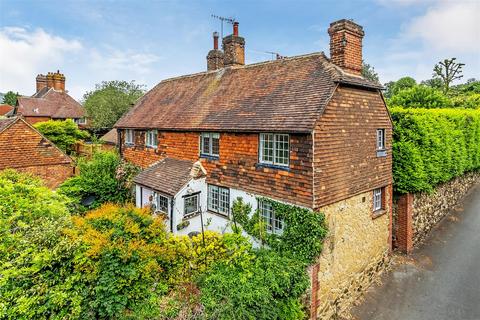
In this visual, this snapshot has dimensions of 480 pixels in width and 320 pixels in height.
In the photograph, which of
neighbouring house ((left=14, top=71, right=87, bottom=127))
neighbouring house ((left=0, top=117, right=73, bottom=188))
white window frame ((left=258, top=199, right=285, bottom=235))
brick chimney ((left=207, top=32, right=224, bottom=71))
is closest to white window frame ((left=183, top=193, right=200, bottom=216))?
white window frame ((left=258, top=199, right=285, bottom=235))

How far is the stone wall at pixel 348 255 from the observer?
10.8 m

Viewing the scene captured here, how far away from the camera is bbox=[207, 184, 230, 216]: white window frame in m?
13.4

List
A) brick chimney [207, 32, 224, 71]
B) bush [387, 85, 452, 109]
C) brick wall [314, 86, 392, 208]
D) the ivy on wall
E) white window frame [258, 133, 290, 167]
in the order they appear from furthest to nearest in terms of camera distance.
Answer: bush [387, 85, 452, 109] < brick chimney [207, 32, 224, 71] < white window frame [258, 133, 290, 167] < brick wall [314, 86, 392, 208] < the ivy on wall

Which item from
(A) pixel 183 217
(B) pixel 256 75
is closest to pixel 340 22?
(B) pixel 256 75

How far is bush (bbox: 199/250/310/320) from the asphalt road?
4356mm

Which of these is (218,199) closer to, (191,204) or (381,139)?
(191,204)

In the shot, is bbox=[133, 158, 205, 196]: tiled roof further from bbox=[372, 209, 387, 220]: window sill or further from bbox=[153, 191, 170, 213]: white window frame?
bbox=[372, 209, 387, 220]: window sill

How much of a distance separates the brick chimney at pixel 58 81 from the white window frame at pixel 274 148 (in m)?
48.8

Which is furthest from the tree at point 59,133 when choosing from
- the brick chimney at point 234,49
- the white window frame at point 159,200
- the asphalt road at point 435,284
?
the asphalt road at point 435,284

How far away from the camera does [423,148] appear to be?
51.1 feet

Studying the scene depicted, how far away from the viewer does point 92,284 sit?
22.7ft

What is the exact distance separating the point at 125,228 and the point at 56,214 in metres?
3.03

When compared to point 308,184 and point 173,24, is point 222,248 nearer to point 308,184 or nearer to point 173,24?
point 308,184

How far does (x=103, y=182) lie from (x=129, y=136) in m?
3.88
